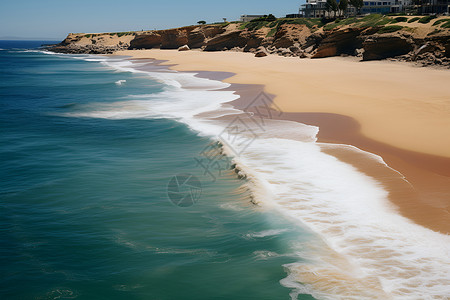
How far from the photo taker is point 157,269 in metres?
6.04

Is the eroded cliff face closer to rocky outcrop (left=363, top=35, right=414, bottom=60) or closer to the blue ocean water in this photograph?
rocky outcrop (left=363, top=35, right=414, bottom=60)

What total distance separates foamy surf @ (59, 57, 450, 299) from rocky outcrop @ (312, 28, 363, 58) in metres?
27.1

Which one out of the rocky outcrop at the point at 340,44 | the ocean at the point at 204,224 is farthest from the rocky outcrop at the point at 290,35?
the ocean at the point at 204,224

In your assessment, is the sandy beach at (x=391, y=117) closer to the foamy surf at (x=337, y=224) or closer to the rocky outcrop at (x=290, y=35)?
the foamy surf at (x=337, y=224)

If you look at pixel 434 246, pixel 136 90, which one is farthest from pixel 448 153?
pixel 136 90

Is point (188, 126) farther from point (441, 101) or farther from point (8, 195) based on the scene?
point (441, 101)

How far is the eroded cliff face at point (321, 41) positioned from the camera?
2881cm

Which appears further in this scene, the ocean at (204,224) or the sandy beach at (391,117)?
the sandy beach at (391,117)

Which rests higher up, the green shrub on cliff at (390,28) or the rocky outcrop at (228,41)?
the rocky outcrop at (228,41)

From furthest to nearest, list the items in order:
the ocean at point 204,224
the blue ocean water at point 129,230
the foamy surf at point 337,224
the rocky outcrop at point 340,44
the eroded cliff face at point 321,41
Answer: the rocky outcrop at point 340,44 < the eroded cliff face at point 321,41 < the blue ocean water at point 129,230 < the ocean at point 204,224 < the foamy surf at point 337,224

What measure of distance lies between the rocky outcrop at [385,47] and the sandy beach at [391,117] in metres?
3.49

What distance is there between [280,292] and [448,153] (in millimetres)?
7074

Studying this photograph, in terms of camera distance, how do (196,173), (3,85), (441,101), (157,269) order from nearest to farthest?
1. (157,269)
2. (196,173)
3. (441,101)
4. (3,85)

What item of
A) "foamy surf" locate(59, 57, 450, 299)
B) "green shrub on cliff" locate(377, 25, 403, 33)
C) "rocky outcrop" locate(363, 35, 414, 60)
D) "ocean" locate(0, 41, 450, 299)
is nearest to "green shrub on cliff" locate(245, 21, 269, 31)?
"green shrub on cliff" locate(377, 25, 403, 33)
